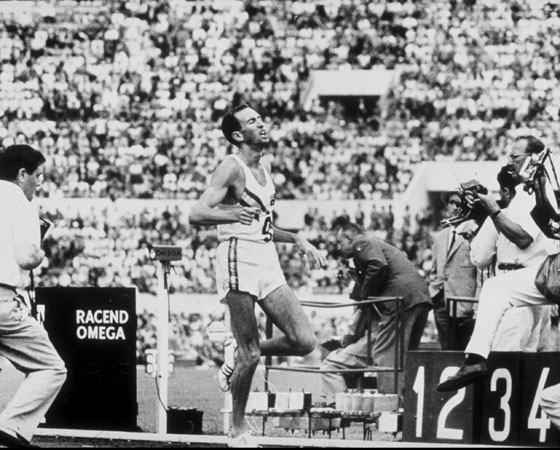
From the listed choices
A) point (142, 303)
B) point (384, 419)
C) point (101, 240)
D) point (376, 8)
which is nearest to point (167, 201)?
point (101, 240)

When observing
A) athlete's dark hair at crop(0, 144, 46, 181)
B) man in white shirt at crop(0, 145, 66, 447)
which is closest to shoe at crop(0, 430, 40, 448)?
man in white shirt at crop(0, 145, 66, 447)

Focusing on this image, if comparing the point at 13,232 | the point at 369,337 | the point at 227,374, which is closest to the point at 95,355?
the point at 227,374

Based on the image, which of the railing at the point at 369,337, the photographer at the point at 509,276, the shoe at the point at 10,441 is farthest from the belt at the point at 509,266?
the shoe at the point at 10,441

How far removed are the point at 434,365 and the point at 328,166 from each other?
24.4 m

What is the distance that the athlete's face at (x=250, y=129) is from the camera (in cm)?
991

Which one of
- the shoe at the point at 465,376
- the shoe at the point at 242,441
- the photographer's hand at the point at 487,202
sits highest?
the photographer's hand at the point at 487,202

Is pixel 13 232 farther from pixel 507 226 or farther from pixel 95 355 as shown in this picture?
pixel 507 226

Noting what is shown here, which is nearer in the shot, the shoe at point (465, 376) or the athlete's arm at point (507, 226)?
the shoe at point (465, 376)

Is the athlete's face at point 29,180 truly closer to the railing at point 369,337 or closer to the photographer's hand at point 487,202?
the railing at point 369,337

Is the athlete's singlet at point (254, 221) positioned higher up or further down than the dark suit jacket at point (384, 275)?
higher up

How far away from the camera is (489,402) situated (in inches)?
398

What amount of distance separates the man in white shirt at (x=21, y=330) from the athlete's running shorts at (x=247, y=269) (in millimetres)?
1307

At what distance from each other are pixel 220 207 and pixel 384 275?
4.17 m

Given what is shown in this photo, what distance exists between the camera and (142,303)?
98.6 feet
